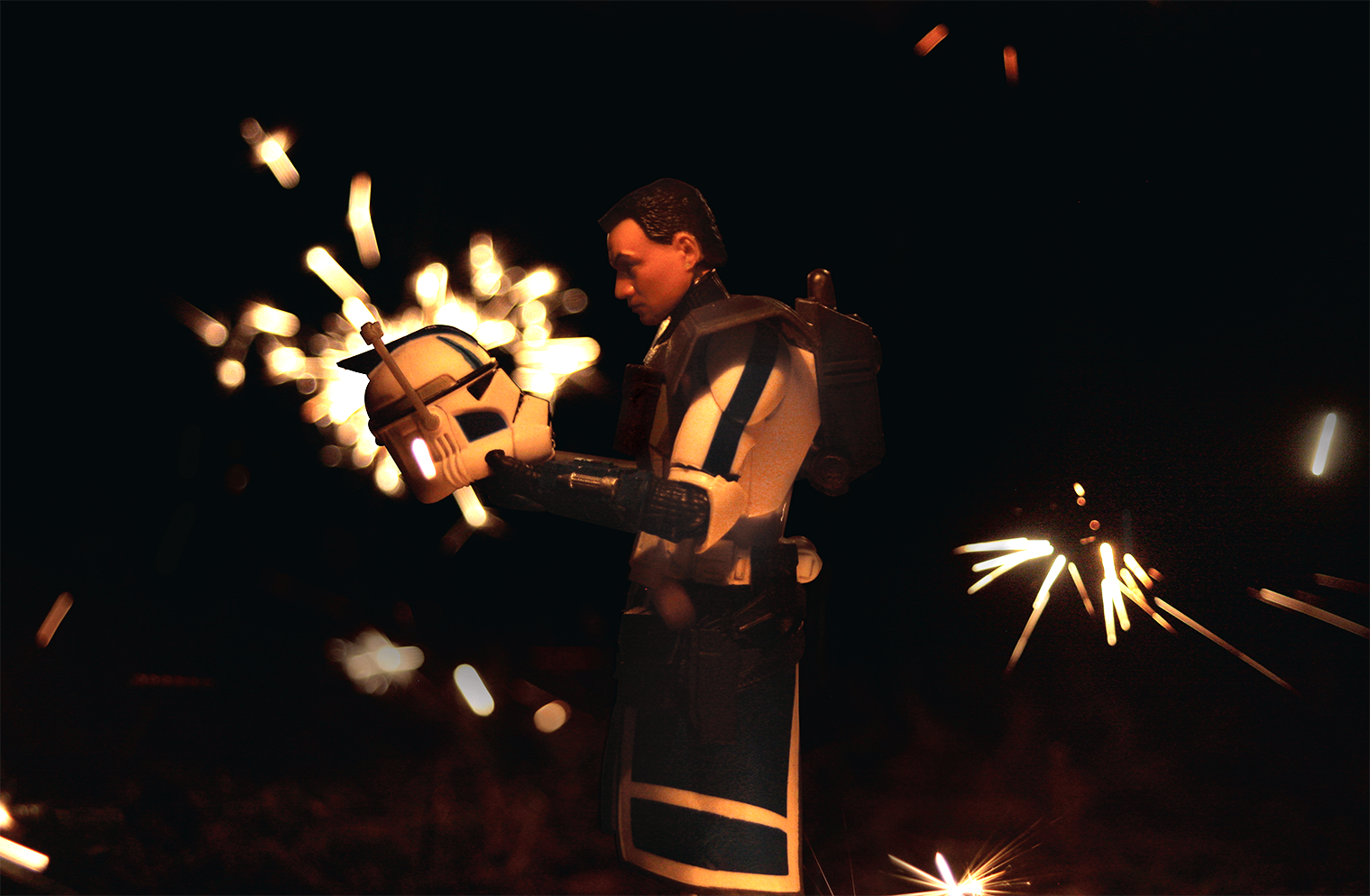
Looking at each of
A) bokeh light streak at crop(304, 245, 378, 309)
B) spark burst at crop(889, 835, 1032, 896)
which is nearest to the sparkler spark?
bokeh light streak at crop(304, 245, 378, 309)

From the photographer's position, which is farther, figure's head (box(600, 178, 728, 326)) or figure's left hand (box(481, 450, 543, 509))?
figure's head (box(600, 178, 728, 326))

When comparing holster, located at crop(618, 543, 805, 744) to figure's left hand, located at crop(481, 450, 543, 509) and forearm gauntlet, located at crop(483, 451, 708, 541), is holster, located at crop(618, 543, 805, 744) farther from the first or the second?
figure's left hand, located at crop(481, 450, 543, 509)

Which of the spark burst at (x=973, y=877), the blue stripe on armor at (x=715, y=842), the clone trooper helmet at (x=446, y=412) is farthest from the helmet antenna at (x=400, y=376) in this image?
the spark burst at (x=973, y=877)

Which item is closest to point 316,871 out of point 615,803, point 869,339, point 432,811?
point 432,811

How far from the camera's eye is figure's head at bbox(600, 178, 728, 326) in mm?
2240

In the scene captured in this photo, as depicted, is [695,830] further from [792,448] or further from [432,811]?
[432,811]

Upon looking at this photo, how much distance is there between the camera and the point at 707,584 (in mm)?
2096

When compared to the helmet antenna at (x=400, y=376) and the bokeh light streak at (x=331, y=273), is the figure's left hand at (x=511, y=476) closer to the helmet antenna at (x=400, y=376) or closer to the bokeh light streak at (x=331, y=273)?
the helmet antenna at (x=400, y=376)

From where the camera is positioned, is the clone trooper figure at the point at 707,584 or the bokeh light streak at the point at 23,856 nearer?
the clone trooper figure at the point at 707,584

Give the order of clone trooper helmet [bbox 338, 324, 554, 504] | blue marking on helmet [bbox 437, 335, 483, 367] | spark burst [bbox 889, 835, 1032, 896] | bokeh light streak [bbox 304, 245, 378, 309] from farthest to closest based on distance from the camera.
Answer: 1. spark burst [bbox 889, 835, 1032, 896]
2. bokeh light streak [bbox 304, 245, 378, 309]
3. blue marking on helmet [bbox 437, 335, 483, 367]
4. clone trooper helmet [bbox 338, 324, 554, 504]

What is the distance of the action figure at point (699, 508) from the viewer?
1.99 m

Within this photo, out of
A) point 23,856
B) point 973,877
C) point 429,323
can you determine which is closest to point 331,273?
point 429,323

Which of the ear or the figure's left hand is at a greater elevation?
the ear

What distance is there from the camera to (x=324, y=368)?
2.86m
